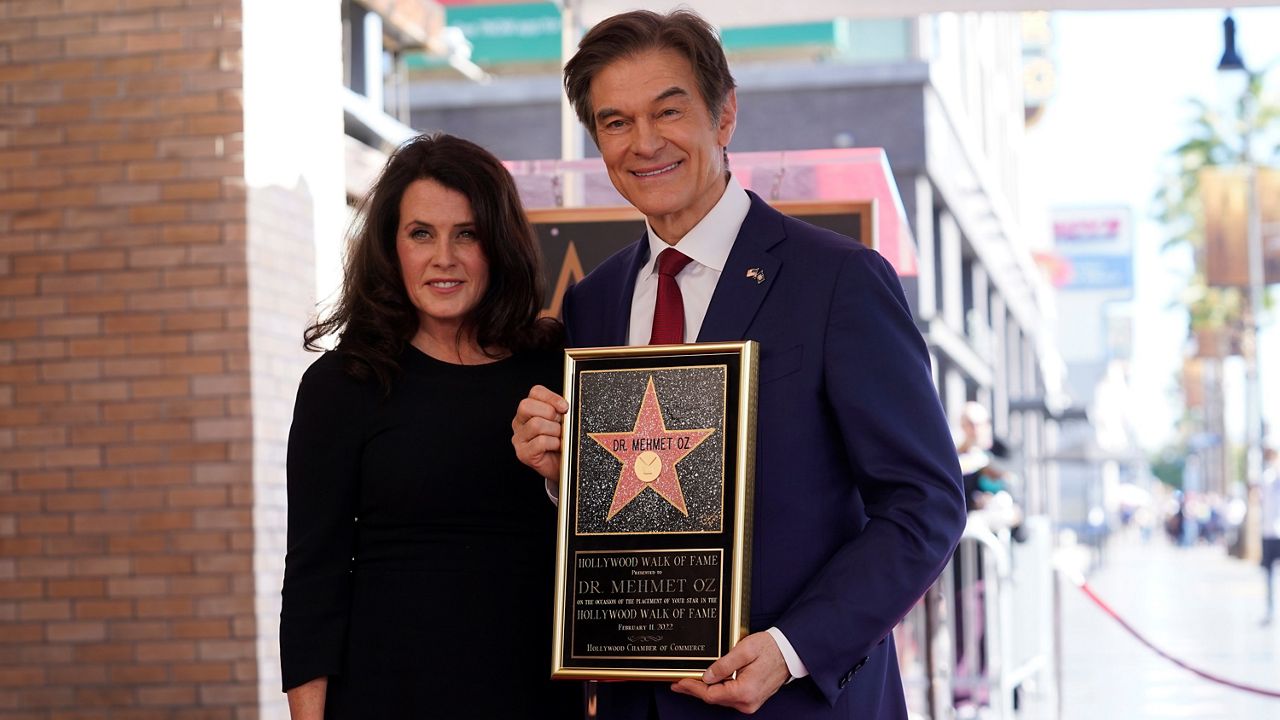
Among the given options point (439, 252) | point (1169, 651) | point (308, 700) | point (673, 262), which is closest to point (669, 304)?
point (673, 262)

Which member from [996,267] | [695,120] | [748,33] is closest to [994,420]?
[996,267]

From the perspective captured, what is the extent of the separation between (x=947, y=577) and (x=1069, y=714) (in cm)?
211

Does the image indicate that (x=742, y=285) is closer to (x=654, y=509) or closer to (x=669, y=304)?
(x=669, y=304)

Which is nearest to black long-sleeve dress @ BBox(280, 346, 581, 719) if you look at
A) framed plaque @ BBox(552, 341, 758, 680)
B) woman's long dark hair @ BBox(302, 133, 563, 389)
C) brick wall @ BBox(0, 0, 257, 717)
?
woman's long dark hair @ BBox(302, 133, 563, 389)

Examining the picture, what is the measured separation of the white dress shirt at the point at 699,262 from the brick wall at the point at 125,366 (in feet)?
13.6

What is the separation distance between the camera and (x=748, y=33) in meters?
22.0

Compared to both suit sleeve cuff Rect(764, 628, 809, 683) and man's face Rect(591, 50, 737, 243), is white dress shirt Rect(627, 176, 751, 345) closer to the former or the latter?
man's face Rect(591, 50, 737, 243)

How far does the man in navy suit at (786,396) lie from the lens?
2.56m

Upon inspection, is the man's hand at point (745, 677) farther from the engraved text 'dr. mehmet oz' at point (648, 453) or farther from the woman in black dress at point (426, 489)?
the woman in black dress at point (426, 489)

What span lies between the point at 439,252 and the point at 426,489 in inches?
19.8

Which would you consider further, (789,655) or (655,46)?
(655,46)

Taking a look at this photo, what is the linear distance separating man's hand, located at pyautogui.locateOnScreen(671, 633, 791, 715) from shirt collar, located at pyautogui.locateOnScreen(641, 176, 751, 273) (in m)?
0.75

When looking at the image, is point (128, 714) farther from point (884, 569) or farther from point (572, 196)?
point (884, 569)

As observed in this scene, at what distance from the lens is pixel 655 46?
2.83 metres
